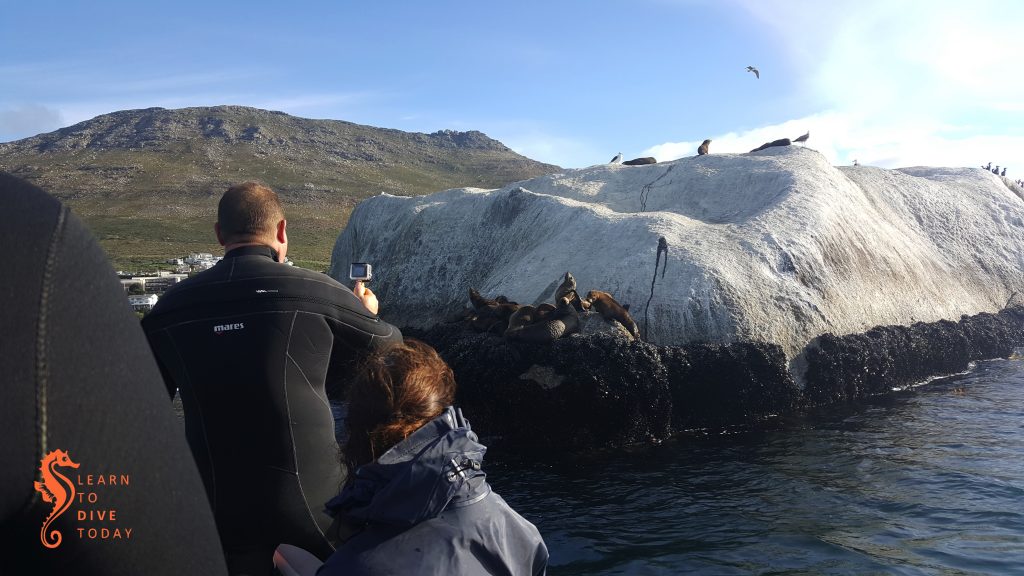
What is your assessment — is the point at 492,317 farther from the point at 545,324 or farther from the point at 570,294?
the point at 545,324

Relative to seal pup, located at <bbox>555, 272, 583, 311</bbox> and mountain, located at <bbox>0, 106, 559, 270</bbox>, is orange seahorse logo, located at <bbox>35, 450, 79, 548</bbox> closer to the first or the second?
seal pup, located at <bbox>555, 272, 583, 311</bbox>

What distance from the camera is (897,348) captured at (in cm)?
1596

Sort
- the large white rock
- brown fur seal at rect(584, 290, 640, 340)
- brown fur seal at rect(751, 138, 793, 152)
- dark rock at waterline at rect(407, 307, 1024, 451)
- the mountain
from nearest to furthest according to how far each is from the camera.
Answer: dark rock at waterline at rect(407, 307, 1024, 451) → brown fur seal at rect(584, 290, 640, 340) → the large white rock → brown fur seal at rect(751, 138, 793, 152) → the mountain

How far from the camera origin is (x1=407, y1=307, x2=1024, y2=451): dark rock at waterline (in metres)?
12.1

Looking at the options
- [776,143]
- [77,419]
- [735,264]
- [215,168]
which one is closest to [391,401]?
[77,419]

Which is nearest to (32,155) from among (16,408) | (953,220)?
(953,220)

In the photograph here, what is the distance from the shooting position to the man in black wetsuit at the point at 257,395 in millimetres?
3115

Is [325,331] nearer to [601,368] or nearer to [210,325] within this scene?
[210,325]

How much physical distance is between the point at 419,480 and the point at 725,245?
46.0 feet

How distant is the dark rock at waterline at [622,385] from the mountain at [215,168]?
46.6 meters

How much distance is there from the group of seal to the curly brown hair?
32.8ft

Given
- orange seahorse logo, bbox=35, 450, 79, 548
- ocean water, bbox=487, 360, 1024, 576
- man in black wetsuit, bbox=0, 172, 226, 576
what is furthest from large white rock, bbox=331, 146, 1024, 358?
orange seahorse logo, bbox=35, 450, 79, 548

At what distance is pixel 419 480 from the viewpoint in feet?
7.36

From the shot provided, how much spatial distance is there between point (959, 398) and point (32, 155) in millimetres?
159002
